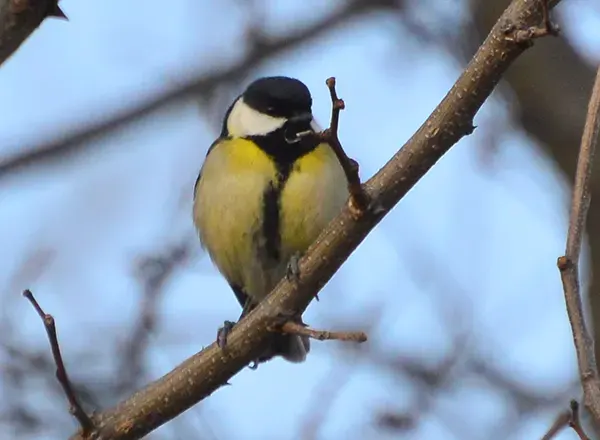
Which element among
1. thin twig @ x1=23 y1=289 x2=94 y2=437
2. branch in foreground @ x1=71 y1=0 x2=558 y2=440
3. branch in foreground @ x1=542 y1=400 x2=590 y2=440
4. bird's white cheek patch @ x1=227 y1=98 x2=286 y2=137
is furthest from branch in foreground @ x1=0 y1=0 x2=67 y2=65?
bird's white cheek patch @ x1=227 y1=98 x2=286 y2=137

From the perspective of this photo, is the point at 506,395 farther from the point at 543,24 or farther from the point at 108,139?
the point at 543,24

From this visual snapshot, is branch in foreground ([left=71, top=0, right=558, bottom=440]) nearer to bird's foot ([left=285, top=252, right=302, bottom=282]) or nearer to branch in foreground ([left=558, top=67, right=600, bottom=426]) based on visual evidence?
bird's foot ([left=285, top=252, right=302, bottom=282])

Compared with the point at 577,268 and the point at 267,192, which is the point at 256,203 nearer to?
the point at 267,192

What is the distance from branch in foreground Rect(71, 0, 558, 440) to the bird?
30.8 inches

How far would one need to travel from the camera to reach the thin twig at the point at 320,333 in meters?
1.97

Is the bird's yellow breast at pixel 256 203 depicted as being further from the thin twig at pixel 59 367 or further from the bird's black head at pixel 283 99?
the thin twig at pixel 59 367

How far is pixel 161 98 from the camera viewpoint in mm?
4738

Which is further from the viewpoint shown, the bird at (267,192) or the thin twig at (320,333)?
the bird at (267,192)

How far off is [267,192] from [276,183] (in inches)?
1.6

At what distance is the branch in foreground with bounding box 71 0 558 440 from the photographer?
2027 mm

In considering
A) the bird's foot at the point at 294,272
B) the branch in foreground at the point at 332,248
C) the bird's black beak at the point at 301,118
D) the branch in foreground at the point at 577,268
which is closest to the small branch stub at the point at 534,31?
the branch in foreground at the point at 332,248

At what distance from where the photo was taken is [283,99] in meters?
3.69

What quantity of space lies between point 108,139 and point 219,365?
6.50ft

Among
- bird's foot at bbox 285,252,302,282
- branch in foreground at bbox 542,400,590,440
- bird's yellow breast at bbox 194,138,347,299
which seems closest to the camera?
branch in foreground at bbox 542,400,590,440
